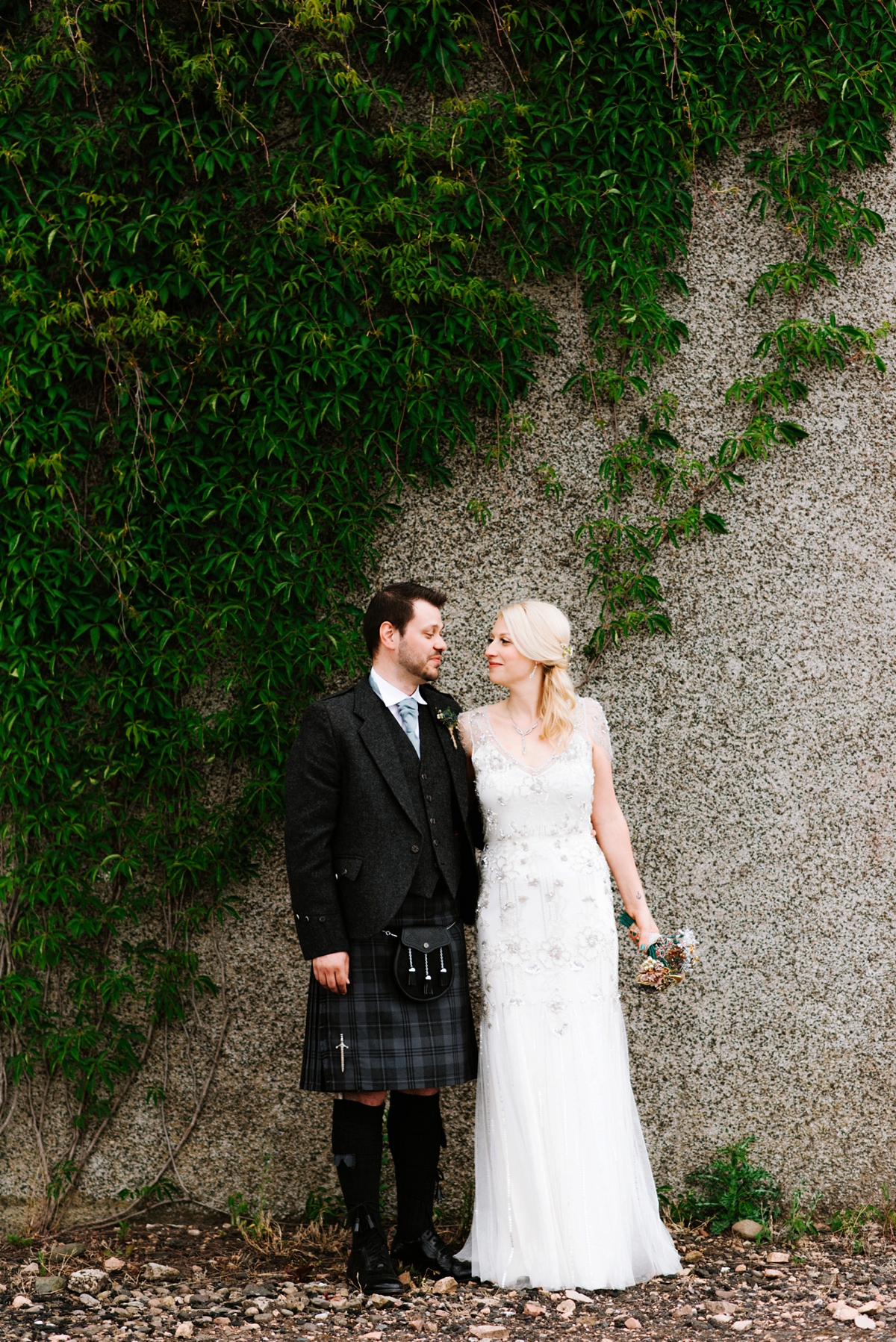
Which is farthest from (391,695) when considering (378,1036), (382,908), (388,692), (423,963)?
(378,1036)

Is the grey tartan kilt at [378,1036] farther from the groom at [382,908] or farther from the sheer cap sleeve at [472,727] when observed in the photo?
the sheer cap sleeve at [472,727]

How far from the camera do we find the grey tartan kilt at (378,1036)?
3.11 m

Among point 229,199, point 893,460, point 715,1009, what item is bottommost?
point 715,1009

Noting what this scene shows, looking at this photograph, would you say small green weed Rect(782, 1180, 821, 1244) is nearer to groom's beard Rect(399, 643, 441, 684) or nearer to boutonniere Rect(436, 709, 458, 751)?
boutonniere Rect(436, 709, 458, 751)

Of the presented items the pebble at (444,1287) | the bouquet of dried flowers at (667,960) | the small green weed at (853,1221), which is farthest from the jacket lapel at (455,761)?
the small green weed at (853,1221)

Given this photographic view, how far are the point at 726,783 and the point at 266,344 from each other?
221cm

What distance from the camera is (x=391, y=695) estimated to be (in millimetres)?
3297

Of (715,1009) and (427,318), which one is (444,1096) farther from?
(427,318)

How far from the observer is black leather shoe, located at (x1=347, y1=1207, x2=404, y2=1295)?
3.11m

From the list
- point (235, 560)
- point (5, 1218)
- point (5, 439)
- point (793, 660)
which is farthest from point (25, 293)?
point (5, 1218)

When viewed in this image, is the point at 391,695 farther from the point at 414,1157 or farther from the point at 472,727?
the point at 414,1157

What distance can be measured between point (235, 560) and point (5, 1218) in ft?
8.06

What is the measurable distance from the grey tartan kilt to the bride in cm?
15

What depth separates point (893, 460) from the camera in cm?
393
